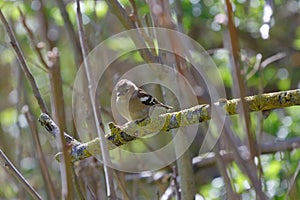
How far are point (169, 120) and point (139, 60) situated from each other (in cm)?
120

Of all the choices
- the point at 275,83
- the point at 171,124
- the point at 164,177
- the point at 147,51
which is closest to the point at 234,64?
the point at 171,124

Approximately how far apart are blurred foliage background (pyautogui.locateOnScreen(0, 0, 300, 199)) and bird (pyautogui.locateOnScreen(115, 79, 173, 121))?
14 centimetres

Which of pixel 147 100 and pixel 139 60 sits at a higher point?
pixel 147 100

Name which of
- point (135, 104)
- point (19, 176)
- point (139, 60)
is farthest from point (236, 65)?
point (139, 60)

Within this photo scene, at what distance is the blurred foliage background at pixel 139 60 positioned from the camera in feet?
6.71

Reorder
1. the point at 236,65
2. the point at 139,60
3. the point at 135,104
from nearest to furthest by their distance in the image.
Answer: the point at 236,65 < the point at 135,104 < the point at 139,60

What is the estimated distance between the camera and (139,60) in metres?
2.55

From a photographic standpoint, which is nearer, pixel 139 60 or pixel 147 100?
pixel 147 100

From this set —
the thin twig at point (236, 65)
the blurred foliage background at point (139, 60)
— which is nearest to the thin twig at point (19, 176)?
the thin twig at point (236, 65)

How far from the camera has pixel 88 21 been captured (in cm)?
243

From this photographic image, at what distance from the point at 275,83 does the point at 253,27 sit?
314 mm

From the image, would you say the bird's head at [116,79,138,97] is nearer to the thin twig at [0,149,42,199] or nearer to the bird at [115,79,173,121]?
the bird at [115,79,173,121]

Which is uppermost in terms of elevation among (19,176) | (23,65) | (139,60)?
(23,65)

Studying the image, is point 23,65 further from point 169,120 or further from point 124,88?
point 124,88
